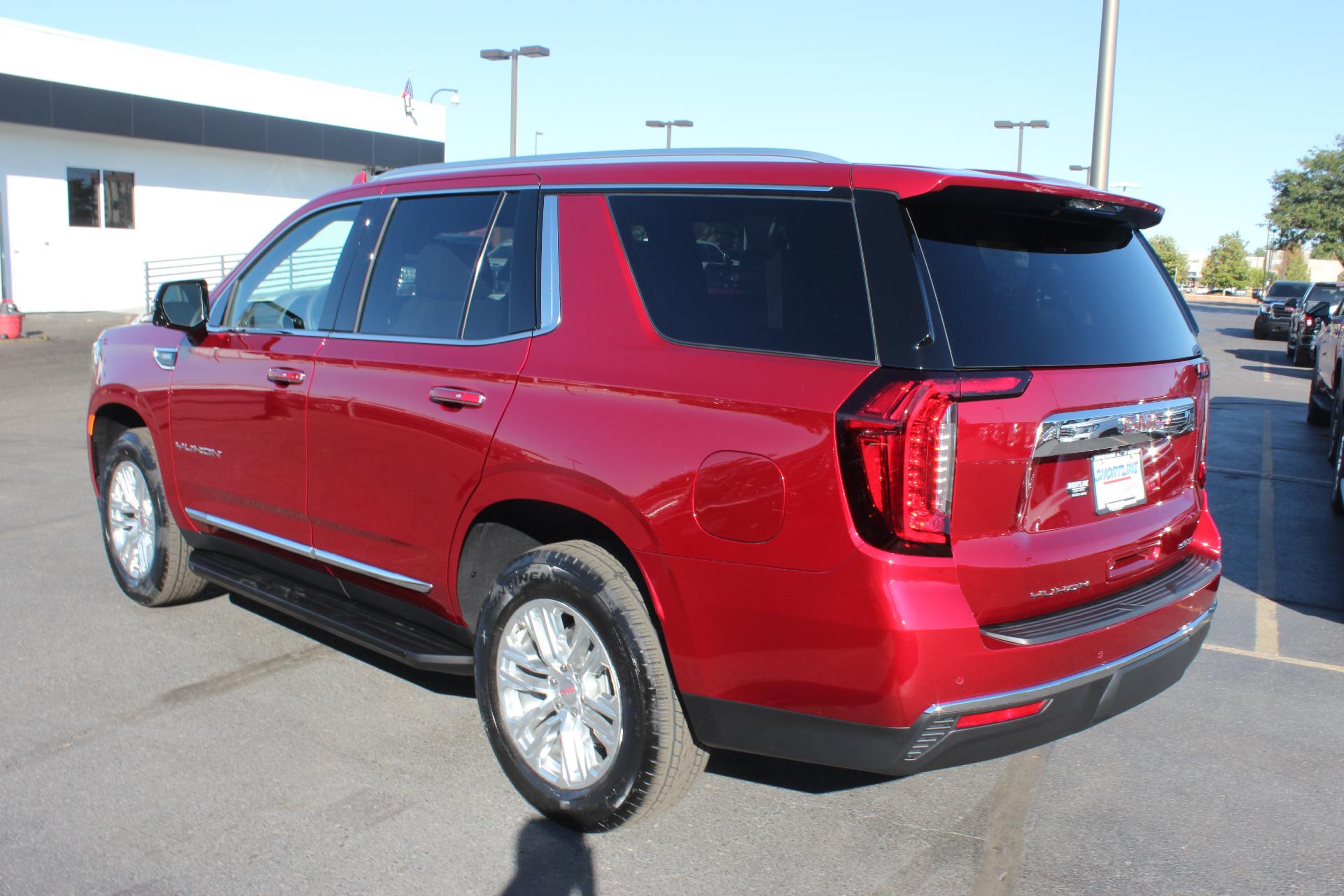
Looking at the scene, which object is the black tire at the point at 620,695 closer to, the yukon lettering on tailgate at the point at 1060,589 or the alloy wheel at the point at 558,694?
the alloy wheel at the point at 558,694

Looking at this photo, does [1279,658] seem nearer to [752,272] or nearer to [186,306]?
[752,272]

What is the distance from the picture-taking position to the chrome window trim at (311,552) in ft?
13.5

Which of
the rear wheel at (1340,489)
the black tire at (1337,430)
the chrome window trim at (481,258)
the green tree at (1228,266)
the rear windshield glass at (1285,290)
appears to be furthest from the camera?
the green tree at (1228,266)

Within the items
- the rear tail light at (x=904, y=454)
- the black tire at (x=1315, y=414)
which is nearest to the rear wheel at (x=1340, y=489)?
the black tire at (x=1315, y=414)

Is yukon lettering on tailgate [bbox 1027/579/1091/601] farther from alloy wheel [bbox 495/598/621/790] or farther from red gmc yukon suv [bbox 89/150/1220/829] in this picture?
alloy wheel [bbox 495/598/621/790]

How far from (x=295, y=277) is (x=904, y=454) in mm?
3248

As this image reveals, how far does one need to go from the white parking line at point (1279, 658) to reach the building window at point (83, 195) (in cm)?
2611

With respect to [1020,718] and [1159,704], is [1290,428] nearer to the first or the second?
[1159,704]

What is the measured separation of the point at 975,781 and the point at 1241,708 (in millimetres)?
1518

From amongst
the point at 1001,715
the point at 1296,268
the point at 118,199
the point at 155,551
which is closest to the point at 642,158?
the point at 1001,715

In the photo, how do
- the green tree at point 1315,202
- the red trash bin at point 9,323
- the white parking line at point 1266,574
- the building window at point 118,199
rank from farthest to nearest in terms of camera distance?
the green tree at point 1315,202, the building window at point 118,199, the red trash bin at point 9,323, the white parking line at point 1266,574

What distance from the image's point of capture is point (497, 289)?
12.7ft

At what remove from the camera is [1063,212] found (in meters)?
3.30

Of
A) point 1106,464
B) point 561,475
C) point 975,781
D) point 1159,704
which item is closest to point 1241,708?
point 1159,704
